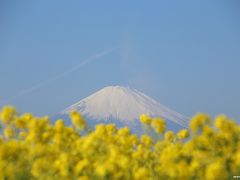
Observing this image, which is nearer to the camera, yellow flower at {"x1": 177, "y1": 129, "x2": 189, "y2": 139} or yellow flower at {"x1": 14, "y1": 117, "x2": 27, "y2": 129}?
yellow flower at {"x1": 14, "y1": 117, "x2": 27, "y2": 129}

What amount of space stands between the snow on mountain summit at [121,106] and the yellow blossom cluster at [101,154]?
41.9 m

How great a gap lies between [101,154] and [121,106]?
2984 inches

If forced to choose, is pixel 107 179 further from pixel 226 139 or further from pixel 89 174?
pixel 226 139

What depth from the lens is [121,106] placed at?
268 ft

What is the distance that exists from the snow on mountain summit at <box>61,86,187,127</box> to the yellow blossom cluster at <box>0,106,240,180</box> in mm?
41891

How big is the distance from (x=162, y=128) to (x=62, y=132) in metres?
1.62

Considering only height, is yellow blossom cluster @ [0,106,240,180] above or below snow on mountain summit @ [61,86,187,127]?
below

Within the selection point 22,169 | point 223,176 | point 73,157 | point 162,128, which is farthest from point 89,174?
point 162,128

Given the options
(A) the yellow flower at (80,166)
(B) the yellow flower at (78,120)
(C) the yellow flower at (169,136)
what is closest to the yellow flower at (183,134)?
(C) the yellow flower at (169,136)

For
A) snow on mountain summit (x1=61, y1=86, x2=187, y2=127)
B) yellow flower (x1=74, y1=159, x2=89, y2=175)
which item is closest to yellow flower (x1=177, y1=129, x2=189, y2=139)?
yellow flower (x1=74, y1=159, x2=89, y2=175)

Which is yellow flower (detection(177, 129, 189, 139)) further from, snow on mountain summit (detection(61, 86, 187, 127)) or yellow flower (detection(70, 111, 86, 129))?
snow on mountain summit (detection(61, 86, 187, 127))

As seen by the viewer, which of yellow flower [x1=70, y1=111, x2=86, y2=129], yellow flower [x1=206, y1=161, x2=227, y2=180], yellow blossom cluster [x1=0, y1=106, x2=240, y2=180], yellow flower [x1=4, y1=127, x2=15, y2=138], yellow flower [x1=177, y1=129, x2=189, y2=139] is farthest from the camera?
yellow flower [x1=177, y1=129, x2=189, y2=139]

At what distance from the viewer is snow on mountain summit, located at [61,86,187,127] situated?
56100 mm

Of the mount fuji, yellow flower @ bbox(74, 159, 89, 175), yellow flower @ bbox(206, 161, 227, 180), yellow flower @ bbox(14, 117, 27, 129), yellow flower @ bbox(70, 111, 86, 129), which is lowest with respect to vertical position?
yellow flower @ bbox(206, 161, 227, 180)
